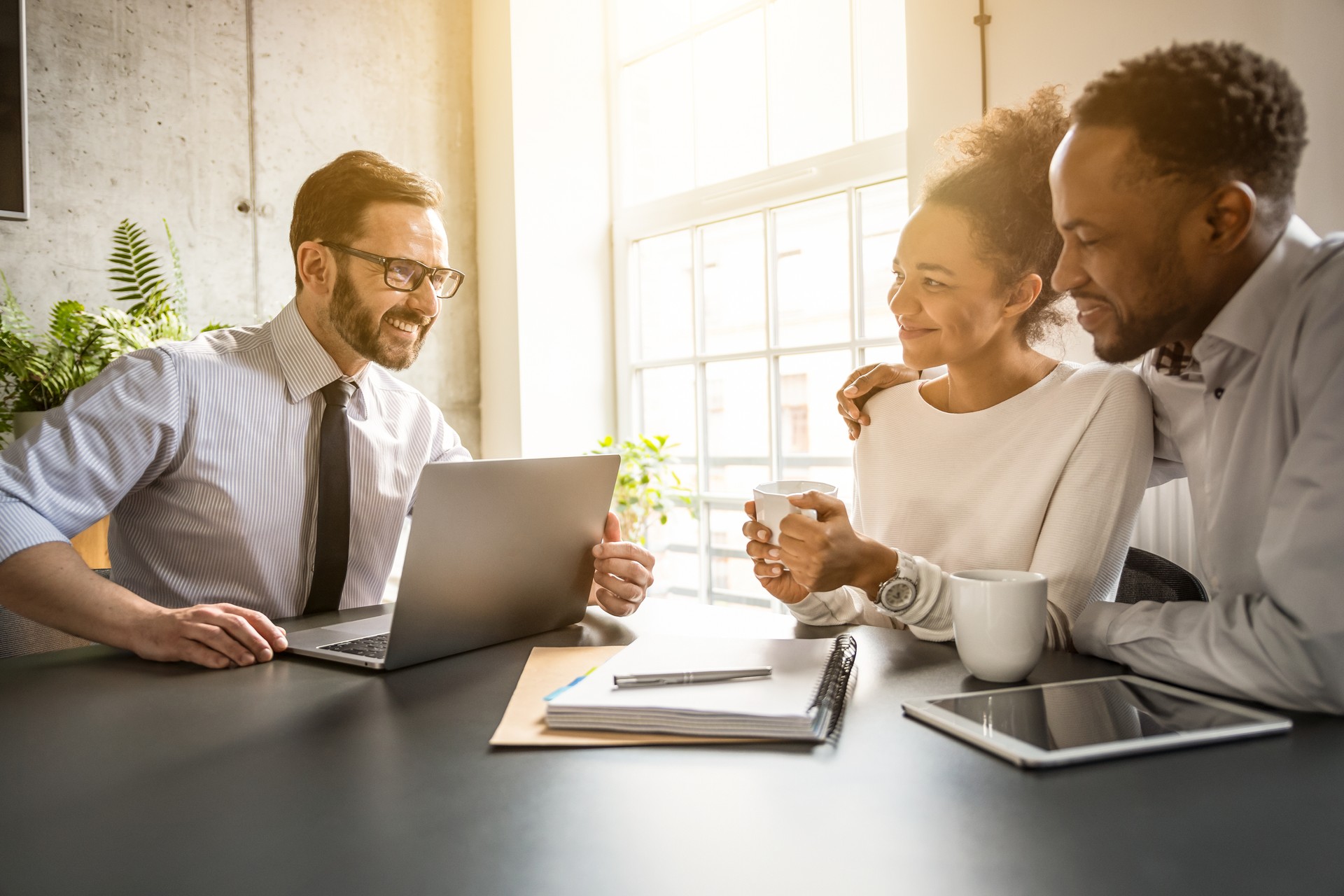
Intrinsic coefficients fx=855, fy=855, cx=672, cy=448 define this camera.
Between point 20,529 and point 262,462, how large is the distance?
Result: 430 millimetres

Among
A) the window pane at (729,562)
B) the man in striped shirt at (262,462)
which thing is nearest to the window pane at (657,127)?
the window pane at (729,562)

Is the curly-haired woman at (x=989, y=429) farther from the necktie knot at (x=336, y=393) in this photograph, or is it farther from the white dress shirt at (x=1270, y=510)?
the necktie knot at (x=336, y=393)

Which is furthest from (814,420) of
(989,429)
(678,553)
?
(989,429)

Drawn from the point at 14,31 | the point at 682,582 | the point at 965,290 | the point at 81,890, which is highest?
the point at 14,31

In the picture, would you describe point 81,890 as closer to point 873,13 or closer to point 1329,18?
point 1329,18

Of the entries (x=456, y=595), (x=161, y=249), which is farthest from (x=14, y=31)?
(x=456, y=595)

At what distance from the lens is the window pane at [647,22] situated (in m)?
3.54

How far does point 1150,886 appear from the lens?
52 cm

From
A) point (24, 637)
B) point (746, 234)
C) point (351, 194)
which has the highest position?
point (746, 234)

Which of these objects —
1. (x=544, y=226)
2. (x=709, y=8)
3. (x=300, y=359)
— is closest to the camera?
(x=300, y=359)

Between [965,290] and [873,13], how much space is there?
189cm

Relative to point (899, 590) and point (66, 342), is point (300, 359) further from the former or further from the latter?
point (899, 590)

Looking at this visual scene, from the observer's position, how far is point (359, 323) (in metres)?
1.78

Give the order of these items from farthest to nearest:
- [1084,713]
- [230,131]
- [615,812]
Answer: [230,131] → [1084,713] → [615,812]
